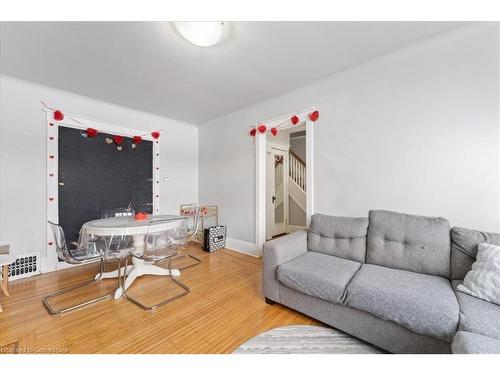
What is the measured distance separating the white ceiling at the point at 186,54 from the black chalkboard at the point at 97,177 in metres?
0.77

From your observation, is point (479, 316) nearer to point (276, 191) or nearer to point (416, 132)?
point (416, 132)

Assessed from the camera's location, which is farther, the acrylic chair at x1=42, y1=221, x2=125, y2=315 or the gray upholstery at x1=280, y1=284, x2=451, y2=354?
the acrylic chair at x1=42, y1=221, x2=125, y2=315

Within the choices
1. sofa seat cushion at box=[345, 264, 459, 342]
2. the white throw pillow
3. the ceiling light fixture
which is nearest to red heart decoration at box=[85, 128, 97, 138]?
the ceiling light fixture

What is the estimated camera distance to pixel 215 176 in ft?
13.3

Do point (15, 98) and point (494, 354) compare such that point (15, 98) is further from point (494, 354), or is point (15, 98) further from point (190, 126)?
point (494, 354)

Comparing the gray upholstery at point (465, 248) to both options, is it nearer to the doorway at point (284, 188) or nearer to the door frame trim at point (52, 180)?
the doorway at point (284, 188)

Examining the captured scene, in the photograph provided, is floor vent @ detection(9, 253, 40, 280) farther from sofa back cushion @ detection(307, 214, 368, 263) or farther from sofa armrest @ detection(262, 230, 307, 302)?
sofa back cushion @ detection(307, 214, 368, 263)

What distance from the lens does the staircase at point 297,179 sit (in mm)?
4980

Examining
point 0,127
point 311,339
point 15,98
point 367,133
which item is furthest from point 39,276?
point 367,133

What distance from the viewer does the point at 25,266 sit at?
8.14 feet

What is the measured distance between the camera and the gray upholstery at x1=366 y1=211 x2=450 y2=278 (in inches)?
63.2

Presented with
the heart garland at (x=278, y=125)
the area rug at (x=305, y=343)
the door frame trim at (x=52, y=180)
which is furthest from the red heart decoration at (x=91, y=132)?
the area rug at (x=305, y=343)

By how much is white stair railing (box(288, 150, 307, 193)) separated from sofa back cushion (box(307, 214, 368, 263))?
2.79 meters

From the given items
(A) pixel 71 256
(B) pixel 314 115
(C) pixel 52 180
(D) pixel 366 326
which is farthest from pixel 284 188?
(C) pixel 52 180
